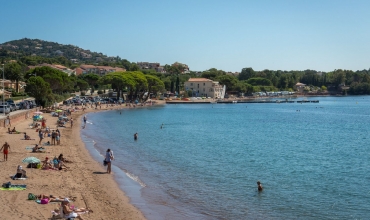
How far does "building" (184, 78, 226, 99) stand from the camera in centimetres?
13662

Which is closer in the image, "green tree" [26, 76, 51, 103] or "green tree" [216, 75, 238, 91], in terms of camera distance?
"green tree" [26, 76, 51, 103]

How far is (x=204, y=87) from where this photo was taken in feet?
452

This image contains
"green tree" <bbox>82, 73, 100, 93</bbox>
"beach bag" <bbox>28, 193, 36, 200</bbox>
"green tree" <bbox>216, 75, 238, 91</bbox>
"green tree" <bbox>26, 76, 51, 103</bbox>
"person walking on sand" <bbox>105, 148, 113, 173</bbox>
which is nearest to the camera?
"beach bag" <bbox>28, 193, 36, 200</bbox>

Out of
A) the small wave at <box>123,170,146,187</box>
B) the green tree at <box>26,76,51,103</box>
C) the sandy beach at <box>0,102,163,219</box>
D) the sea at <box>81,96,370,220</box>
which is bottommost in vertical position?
the sea at <box>81,96,370,220</box>

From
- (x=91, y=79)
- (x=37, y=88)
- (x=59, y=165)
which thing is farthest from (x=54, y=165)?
(x=91, y=79)

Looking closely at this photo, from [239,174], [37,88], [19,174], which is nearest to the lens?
[19,174]

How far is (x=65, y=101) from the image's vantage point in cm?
8288

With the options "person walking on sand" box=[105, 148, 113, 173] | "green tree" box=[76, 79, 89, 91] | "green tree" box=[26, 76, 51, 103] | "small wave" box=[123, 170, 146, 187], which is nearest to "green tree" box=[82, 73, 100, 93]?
"green tree" box=[76, 79, 89, 91]

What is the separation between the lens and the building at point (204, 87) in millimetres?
136625

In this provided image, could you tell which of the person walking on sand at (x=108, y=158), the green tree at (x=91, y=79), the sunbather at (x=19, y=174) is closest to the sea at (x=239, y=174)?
the person walking on sand at (x=108, y=158)

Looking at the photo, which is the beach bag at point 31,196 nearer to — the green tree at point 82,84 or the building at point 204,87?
the green tree at point 82,84

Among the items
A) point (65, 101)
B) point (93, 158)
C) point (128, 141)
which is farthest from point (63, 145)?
point (65, 101)

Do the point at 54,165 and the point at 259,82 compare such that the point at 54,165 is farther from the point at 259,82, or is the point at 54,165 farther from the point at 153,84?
the point at 259,82

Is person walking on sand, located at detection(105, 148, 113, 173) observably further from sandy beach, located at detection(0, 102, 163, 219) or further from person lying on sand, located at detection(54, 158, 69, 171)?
person lying on sand, located at detection(54, 158, 69, 171)
